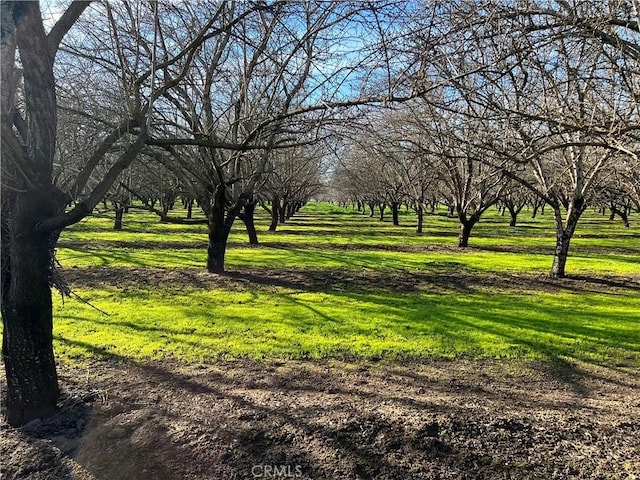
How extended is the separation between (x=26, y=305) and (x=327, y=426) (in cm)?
296

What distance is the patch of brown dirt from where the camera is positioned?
36.2ft

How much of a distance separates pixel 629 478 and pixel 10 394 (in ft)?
17.6

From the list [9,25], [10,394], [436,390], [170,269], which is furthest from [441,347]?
[170,269]

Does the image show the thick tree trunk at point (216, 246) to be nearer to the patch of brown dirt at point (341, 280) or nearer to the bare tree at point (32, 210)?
the patch of brown dirt at point (341, 280)

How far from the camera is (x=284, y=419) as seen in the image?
412cm

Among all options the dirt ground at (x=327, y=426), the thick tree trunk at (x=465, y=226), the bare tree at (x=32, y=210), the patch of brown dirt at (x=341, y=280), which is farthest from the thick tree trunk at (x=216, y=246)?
the thick tree trunk at (x=465, y=226)

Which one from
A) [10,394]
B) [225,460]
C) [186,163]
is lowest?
[225,460]

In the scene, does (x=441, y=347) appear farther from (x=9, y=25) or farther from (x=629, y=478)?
(x=9, y=25)

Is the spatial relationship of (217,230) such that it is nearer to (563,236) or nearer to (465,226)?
(563,236)

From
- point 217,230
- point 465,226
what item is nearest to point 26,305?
point 217,230

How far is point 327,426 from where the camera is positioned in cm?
398

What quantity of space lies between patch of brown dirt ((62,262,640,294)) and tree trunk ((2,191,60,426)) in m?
6.50

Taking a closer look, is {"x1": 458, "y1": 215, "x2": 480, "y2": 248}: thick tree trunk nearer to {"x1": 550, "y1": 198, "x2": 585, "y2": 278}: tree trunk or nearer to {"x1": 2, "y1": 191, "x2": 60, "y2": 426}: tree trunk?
{"x1": 550, "y1": 198, "x2": 585, "y2": 278}: tree trunk

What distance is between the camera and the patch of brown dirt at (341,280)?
435 inches
